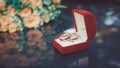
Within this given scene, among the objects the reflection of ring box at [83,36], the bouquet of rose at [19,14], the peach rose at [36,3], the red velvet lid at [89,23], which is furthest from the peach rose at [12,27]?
the red velvet lid at [89,23]

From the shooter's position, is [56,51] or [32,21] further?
[32,21]

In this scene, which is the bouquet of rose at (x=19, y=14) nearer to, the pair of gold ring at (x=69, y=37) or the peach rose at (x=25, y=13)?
the peach rose at (x=25, y=13)

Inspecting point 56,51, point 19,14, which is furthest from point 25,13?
point 56,51

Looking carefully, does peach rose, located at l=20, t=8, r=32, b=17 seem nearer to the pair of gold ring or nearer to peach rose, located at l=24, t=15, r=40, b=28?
peach rose, located at l=24, t=15, r=40, b=28

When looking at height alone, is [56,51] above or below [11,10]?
below

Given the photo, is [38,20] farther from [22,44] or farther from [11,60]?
[11,60]

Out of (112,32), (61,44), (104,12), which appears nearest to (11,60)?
(61,44)

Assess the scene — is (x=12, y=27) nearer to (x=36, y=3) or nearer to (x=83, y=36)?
(x=36, y=3)
